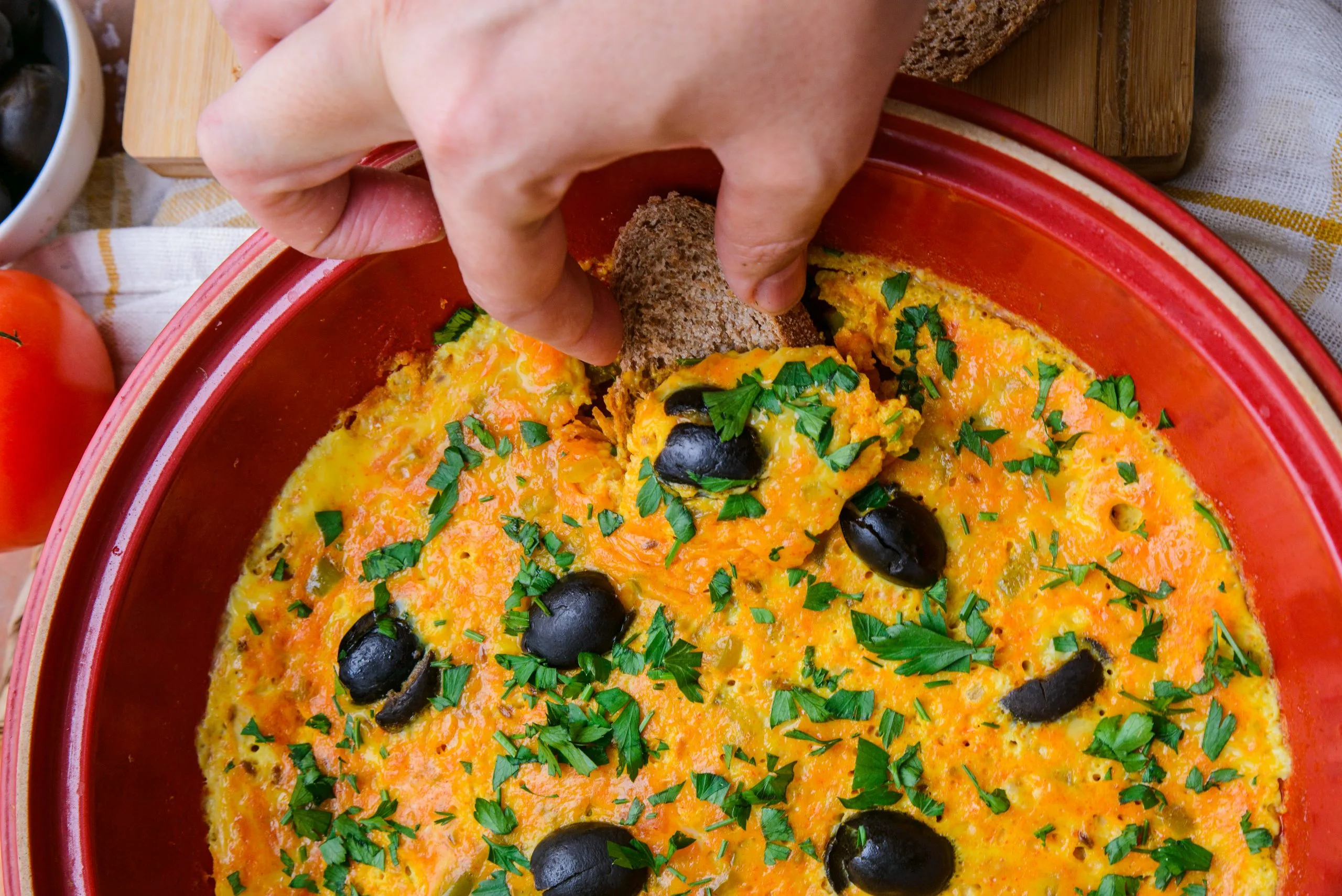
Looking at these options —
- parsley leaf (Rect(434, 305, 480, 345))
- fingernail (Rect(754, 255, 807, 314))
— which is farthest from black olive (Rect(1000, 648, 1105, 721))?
parsley leaf (Rect(434, 305, 480, 345))

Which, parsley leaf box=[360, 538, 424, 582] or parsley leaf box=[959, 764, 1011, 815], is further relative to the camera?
parsley leaf box=[360, 538, 424, 582]

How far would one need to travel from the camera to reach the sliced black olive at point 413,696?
2.50 m

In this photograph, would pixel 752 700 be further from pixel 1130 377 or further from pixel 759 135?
pixel 759 135

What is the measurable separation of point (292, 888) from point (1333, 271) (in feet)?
9.89

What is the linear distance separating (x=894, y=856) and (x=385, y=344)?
169 cm

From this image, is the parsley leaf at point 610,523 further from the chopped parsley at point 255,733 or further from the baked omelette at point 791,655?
the chopped parsley at point 255,733

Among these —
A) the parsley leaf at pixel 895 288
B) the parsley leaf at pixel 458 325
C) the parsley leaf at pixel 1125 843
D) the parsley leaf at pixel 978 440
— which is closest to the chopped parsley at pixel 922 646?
the parsley leaf at pixel 978 440

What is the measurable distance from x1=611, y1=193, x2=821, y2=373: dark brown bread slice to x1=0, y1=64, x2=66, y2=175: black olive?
6.28 ft

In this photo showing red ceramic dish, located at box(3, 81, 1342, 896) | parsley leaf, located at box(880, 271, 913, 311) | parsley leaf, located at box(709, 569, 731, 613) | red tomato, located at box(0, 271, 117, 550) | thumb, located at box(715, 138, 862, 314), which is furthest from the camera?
red tomato, located at box(0, 271, 117, 550)

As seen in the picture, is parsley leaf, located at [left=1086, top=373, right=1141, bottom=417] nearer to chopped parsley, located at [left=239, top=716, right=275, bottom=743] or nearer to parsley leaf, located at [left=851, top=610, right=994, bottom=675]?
parsley leaf, located at [left=851, top=610, right=994, bottom=675]

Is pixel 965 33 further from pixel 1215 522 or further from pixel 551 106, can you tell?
pixel 551 106

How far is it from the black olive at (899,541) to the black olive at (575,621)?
22.2 inches

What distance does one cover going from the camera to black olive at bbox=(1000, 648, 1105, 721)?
232 centimetres

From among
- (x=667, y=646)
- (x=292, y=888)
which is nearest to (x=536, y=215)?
(x=667, y=646)
